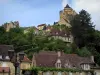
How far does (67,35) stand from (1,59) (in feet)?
156

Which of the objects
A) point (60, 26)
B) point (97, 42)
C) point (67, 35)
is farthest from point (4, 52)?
point (60, 26)

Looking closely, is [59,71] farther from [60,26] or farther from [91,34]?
[60,26]

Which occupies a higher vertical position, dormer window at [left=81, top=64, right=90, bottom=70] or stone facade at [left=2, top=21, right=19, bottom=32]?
stone facade at [left=2, top=21, right=19, bottom=32]

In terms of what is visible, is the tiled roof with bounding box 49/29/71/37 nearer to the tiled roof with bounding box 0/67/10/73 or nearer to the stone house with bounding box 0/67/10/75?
the tiled roof with bounding box 0/67/10/73

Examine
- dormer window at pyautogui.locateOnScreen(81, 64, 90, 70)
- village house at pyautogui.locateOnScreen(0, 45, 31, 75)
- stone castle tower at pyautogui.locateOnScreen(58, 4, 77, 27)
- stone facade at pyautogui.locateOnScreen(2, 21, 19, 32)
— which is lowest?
dormer window at pyautogui.locateOnScreen(81, 64, 90, 70)

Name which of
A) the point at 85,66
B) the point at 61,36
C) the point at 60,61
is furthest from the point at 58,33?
the point at 60,61

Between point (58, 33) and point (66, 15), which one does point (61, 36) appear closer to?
point (58, 33)

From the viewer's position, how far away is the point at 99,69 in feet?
212

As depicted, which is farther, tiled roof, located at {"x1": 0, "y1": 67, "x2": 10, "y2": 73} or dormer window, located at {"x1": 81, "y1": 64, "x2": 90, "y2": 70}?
dormer window, located at {"x1": 81, "y1": 64, "x2": 90, "y2": 70}

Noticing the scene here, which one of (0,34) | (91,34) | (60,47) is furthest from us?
(0,34)

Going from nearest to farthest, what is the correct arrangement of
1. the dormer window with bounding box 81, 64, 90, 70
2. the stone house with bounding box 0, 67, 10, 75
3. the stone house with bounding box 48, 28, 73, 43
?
the stone house with bounding box 0, 67, 10, 75
the dormer window with bounding box 81, 64, 90, 70
the stone house with bounding box 48, 28, 73, 43

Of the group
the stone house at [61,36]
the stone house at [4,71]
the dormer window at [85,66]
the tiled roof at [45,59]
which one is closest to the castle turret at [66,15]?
the stone house at [61,36]

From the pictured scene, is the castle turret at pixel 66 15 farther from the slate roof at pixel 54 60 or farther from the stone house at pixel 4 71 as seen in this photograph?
the stone house at pixel 4 71

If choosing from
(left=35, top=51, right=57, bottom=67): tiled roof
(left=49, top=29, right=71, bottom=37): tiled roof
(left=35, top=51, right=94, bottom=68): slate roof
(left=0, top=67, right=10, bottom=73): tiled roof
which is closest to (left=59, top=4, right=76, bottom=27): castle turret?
(left=49, top=29, right=71, bottom=37): tiled roof
